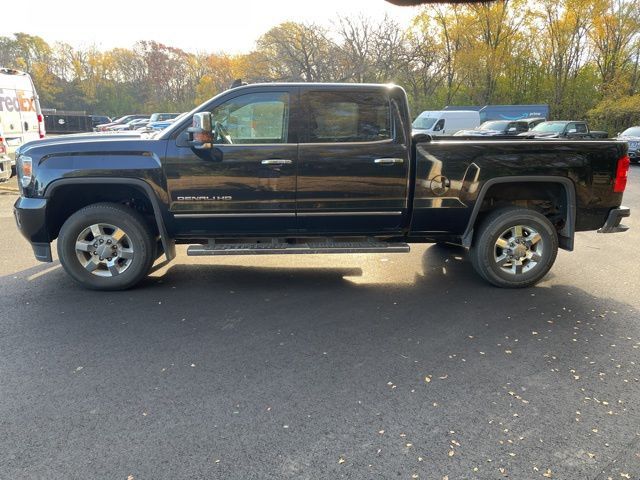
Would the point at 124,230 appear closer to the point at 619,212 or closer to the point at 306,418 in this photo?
the point at 306,418

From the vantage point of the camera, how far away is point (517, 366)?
3.50 meters

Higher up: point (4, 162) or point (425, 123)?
point (425, 123)

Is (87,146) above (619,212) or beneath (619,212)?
above

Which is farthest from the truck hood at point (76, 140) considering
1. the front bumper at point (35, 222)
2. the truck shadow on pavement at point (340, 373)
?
the truck shadow on pavement at point (340, 373)

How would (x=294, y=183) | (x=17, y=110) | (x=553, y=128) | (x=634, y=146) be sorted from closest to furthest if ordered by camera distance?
1. (x=294, y=183)
2. (x=17, y=110)
3. (x=634, y=146)
4. (x=553, y=128)

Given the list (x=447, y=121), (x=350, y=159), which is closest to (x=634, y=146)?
(x=447, y=121)

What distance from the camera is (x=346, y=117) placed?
497 cm

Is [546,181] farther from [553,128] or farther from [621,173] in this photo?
[553,128]

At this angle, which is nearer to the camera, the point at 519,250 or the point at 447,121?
A: the point at 519,250

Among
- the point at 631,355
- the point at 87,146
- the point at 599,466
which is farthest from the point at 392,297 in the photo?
the point at 87,146

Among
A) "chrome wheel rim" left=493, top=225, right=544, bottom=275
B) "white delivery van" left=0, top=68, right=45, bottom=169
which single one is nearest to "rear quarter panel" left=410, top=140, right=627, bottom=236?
"chrome wheel rim" left=493, top=225, right=544, bottom=275

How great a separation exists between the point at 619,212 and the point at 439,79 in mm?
38474

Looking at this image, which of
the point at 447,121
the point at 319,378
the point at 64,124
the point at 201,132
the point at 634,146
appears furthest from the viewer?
the point at 64,124

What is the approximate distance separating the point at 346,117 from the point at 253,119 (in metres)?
0.93
